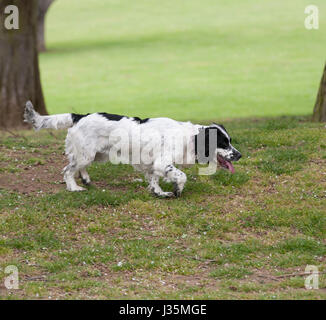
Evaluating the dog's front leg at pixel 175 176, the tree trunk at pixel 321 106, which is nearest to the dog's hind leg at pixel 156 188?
the dog's front leg at pixel 175 176

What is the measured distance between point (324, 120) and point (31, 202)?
7100mm


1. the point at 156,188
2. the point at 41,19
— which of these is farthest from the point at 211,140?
the point at 41,19

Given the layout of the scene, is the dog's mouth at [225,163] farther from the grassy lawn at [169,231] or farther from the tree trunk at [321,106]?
the tree trunk at [321,106]

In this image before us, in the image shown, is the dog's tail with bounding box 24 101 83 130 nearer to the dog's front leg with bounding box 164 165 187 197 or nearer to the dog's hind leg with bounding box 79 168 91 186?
the dog's hind leg with bounding box 79 168 91 186

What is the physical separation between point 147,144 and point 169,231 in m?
1.48

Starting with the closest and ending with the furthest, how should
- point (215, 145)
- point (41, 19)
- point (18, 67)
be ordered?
point (215, 145)
point (18, 67)
point (41, 19)

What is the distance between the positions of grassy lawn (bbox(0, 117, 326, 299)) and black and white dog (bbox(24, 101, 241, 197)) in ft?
1.51

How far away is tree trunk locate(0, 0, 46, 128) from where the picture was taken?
16312 mm

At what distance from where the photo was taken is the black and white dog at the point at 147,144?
9.68 meters

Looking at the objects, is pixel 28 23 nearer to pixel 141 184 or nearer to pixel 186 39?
pixel 141 184

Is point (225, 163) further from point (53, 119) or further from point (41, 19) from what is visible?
point (41, 19)

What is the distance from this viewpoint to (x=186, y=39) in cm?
4150

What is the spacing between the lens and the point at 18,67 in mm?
16516
